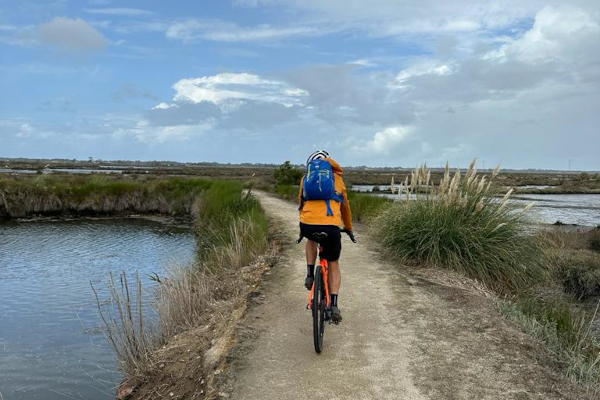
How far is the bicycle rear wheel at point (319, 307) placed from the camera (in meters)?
5.25

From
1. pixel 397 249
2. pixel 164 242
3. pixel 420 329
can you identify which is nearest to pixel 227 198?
pixel 164 242

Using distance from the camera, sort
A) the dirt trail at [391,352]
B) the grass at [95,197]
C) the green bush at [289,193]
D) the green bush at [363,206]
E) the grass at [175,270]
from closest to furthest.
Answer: the dirt trail at [391,352] < the grass at [175,270] < the green bush at [363,206] < the green bush at [289,193] < the grass at [95,197]

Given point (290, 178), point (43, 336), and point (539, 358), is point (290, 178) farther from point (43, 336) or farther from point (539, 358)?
point (539, 358)

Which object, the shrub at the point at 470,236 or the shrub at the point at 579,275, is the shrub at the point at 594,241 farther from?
the shrub at the point at 470,236

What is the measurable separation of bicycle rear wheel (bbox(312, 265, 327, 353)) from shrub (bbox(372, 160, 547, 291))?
4.46 metres

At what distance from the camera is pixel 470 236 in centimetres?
938

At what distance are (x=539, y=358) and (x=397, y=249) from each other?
4.80 meters

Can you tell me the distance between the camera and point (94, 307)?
10953 mm

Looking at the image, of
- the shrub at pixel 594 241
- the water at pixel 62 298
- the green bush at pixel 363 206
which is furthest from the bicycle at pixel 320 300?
the shrub at pixel 594 241

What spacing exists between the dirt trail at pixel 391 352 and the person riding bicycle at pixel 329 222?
2.23 feet

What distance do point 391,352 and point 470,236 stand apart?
4530 mm

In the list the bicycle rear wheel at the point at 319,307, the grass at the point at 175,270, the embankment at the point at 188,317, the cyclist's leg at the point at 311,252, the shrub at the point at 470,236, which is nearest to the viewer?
the bicycle rear wheel at the point at 319,307

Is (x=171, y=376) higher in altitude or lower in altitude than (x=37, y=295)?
higher

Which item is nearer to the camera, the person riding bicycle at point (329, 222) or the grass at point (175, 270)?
the person riding bicycle at point (329, 222)
